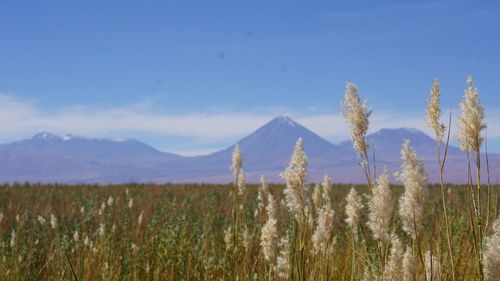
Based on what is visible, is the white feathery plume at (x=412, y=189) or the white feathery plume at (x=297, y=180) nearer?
the white feathery plume at (x=412, y=189)

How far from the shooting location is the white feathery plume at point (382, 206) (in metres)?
2.47

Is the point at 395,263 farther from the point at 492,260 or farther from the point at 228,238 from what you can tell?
the point at 228,238

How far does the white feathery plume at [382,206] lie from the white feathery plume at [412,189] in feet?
0.23

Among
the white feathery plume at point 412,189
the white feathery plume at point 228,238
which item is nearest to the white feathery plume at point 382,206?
the white feathery plume at point 412,189

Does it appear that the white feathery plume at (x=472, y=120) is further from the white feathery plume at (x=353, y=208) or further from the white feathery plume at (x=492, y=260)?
the white feathery plume at (x=353, y=208)

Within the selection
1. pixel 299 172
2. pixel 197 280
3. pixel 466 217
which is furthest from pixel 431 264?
pixel 466 217

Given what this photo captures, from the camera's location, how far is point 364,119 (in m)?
2.66

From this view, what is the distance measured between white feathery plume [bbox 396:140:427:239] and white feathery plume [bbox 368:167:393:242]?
69 millimetres

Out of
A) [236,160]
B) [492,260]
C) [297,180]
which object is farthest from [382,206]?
[236,160]

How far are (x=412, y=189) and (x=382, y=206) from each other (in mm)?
235

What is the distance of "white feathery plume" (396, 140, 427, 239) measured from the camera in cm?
228

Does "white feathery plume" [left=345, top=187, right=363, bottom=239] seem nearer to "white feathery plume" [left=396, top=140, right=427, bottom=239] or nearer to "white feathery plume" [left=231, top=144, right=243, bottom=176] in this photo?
"white feathery plume" [left=396, top=140, right=427, bottom=239]

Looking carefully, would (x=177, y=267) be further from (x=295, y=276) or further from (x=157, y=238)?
(x=295, y=276)

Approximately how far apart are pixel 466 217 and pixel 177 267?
8.28 meters
